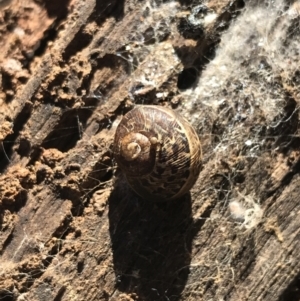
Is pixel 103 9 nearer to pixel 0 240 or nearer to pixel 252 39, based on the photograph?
pixel 252 39

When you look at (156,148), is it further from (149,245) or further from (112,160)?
(149,245)

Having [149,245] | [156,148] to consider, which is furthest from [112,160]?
[149,245]

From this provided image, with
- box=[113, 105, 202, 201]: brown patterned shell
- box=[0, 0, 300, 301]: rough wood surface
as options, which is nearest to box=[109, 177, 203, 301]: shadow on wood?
box=[0, 0, 300, 301]: rough wood surface

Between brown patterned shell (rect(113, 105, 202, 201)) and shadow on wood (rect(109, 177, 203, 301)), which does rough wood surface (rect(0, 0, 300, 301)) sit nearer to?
shadow on wood (rect(109, 177, 203, 301))

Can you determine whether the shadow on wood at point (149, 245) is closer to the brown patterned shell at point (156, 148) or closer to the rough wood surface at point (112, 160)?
the rough wood surface at point (112, 160)

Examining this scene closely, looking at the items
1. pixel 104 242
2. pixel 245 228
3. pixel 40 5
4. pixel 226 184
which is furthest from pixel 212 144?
pixel 40 5

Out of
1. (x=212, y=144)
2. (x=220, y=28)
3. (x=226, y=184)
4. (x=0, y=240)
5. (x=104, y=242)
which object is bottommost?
(x=0, y=240)
